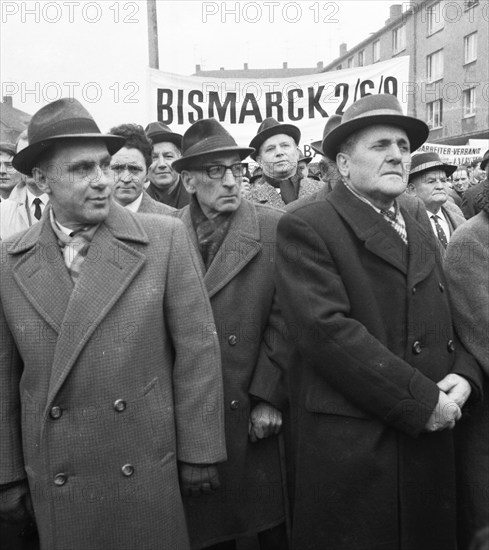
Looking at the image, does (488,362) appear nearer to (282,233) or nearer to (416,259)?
(416,259)

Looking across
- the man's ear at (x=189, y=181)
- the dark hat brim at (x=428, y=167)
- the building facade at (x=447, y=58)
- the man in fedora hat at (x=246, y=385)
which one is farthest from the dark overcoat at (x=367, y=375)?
the building facade at (x=447, y=58)

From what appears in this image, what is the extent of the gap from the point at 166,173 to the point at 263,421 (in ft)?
8.55

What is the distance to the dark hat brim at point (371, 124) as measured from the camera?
2.84 m

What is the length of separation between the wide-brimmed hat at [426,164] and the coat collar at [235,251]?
7.69 ft

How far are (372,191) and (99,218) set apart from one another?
3.63 ft

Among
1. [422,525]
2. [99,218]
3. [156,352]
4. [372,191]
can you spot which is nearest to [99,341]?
[156,352]

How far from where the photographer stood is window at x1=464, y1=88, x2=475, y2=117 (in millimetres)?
33094

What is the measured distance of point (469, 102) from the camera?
33750 millimetres

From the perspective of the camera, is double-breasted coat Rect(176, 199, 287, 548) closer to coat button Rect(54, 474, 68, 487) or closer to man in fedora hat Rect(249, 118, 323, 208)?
coat button Rect(54, 474, 68, 487)

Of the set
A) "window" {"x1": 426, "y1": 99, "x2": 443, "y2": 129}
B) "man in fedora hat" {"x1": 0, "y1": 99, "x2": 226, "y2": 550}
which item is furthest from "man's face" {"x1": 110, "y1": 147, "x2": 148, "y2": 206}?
"window" {"x1": 426, "y1": 99, "x2": 443, "y2": 129}

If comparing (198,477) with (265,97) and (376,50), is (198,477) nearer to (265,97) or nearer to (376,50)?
(265,97)

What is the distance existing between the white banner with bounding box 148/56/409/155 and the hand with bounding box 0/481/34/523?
4.94 m

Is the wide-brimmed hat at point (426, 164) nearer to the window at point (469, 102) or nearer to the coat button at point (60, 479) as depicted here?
the coat button at point (60, 479)

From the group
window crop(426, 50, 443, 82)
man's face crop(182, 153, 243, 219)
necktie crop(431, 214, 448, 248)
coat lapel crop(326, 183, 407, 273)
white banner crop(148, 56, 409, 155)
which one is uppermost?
window crop(426, 50, 443, 82)
